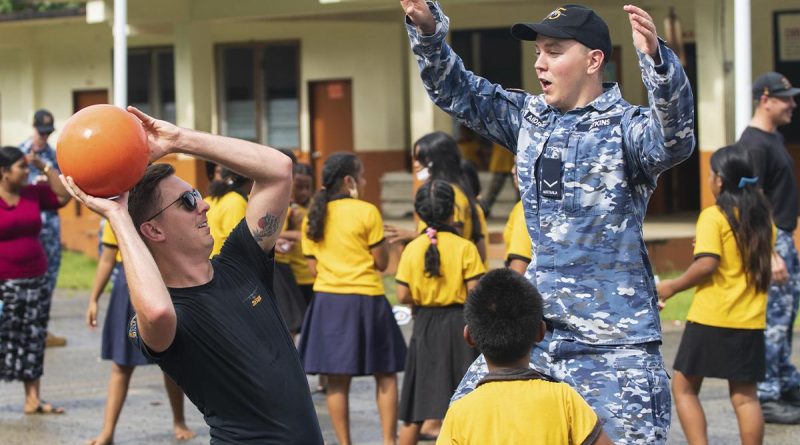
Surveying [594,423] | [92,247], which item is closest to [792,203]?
[594,423]

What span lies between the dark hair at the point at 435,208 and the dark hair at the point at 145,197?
3.30m

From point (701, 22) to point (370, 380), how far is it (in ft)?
27.4

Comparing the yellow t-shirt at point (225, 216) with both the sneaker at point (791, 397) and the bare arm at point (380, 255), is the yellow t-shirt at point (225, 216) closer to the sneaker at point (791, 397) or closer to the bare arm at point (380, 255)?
the bare arm at point (380, 255)

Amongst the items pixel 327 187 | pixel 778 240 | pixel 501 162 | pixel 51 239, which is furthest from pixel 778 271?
pixel 501 162

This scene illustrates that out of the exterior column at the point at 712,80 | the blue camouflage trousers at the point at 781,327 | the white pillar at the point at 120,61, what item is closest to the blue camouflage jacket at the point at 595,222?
the blue camouflage trousers at the point at 781,327

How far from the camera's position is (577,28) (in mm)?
4375

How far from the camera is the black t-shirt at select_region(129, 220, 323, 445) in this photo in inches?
157

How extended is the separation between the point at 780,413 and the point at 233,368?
5.13 meters

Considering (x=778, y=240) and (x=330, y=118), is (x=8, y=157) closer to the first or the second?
(x=778, y=240)

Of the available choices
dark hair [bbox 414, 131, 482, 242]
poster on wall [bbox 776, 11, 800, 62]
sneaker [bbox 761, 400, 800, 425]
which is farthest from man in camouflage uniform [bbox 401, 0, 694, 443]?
poster on wall [bbox 776, 11, 800, 62]

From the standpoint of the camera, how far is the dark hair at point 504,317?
3.95 metres

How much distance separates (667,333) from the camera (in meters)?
11.6

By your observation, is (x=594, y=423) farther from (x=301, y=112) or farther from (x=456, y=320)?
(x=301, y=112)

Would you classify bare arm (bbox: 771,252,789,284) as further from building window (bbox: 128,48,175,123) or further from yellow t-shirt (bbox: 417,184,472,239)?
building window (bbox: 128,48,175,123)
